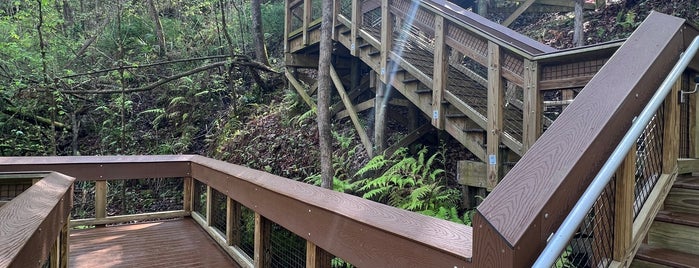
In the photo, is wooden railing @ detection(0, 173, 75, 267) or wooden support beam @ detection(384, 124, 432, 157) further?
wooden support beam @ detection(384, 124, 432, 157)

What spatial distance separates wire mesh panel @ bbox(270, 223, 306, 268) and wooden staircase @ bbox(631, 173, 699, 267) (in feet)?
10.2

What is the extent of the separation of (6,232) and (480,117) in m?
4.14

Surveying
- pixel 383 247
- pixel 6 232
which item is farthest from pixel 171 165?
pixel 383 247

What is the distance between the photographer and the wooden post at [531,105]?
4.00 meters

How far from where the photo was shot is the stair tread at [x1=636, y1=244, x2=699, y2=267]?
2044 mm

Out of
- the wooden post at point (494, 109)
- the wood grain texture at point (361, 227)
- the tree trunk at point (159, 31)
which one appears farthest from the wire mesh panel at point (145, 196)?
the wooden post at point (494, 109)

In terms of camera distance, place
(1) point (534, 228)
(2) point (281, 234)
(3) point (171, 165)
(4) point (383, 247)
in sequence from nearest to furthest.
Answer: (1) point (534, 228), (4) point (383, 247), (2) point (281, 234), (3) point (171, 165)

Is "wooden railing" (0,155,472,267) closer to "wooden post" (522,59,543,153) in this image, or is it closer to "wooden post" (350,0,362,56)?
"wooden post" (522,59,543,153)

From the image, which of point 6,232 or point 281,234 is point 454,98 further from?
point 6,232

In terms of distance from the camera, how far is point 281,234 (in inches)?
195

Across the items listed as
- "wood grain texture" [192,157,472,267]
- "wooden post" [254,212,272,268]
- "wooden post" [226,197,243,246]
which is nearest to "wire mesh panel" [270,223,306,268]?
"wooden post" [226,197,243,246]

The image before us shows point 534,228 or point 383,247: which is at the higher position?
point 534,228

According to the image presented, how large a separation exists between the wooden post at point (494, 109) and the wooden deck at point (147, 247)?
9.21 feet

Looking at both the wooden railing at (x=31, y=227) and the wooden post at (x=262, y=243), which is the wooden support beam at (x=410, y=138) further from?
the wooden railing at (x=31, y=227)
